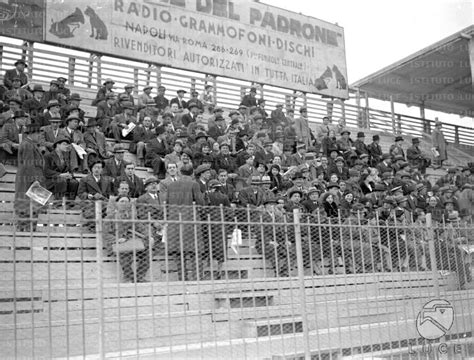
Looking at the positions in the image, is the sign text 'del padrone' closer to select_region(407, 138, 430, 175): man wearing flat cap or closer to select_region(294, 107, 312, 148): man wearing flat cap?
select_region(294, 107, 312, 148): man wearing flat cap

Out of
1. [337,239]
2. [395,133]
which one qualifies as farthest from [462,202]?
[337,239]

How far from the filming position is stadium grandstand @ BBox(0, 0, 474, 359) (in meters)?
5.70

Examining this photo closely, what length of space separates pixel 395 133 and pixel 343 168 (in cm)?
823

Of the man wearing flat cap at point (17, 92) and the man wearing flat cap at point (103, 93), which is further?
the man wearing flat cap at point (103, 93)

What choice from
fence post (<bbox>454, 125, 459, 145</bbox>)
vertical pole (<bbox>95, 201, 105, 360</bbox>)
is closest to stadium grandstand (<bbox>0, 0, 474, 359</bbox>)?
vertical pole (<bbox>95, 201, 105, 360</bbox>)

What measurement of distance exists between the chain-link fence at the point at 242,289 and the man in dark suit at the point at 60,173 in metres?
1.60

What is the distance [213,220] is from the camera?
286 inches

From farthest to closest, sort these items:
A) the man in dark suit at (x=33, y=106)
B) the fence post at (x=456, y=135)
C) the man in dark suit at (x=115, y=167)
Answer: the fence post at (x=456, y=135) → the man in dark suit at (x=33, y=106) → the man in dark suit at (x=115, y=167)

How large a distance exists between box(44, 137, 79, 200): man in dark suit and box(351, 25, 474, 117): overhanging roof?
42.6 ft

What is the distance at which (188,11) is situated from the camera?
17.1 meters

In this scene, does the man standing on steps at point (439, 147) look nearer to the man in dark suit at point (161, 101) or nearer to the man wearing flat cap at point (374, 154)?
the man wearing flat cap at point (374, 154)

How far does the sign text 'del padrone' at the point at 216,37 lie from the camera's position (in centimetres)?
1525

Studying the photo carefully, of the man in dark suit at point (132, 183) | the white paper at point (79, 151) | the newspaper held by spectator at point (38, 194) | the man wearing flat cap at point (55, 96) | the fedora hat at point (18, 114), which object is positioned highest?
the man wearing flat cap at point (55, 96)

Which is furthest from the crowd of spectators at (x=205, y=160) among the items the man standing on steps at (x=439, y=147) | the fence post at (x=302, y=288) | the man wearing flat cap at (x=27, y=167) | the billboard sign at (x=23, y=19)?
the man standing on steps at (x=439, y=147)
